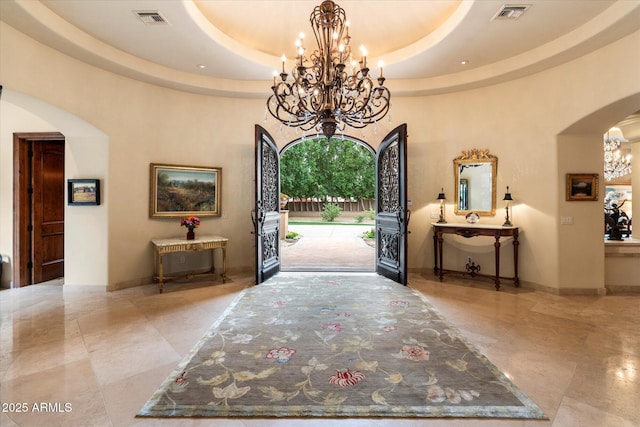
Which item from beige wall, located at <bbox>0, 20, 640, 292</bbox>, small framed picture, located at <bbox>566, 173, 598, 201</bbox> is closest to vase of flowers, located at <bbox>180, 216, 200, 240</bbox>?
beige wall, located at <bbox>0, 20, 640, 292</bbox>

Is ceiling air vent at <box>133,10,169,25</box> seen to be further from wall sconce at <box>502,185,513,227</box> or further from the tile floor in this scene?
wall sconce at <box>502,185,513,227</box>

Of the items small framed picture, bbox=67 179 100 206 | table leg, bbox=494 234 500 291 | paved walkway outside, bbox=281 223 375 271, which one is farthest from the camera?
paved walkway outside, bbox=281 223 375 271

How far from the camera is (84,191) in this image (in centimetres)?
486

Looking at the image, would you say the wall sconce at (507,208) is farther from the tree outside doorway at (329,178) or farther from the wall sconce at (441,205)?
the tree outside doorway at (329,178)

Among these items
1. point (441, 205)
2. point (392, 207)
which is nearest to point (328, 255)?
point (392, 207)

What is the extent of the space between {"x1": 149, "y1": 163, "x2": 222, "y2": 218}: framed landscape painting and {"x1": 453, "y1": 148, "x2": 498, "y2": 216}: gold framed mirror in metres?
4.70

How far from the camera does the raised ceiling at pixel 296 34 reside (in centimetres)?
361

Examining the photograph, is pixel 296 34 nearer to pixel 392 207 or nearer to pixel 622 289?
pixel 392 207

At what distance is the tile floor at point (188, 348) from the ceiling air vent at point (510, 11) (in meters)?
3.78

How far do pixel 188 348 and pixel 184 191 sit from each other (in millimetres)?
3494

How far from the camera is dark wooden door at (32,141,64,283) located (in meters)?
5.43

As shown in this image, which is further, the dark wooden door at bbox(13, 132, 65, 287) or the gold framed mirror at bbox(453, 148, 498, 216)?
the gold framed mirror at bbox(453, 148, 498, 216)

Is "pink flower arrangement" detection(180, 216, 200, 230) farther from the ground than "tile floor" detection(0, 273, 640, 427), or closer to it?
farther from the ground

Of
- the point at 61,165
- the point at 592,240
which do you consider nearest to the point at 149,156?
the point at 61,165
